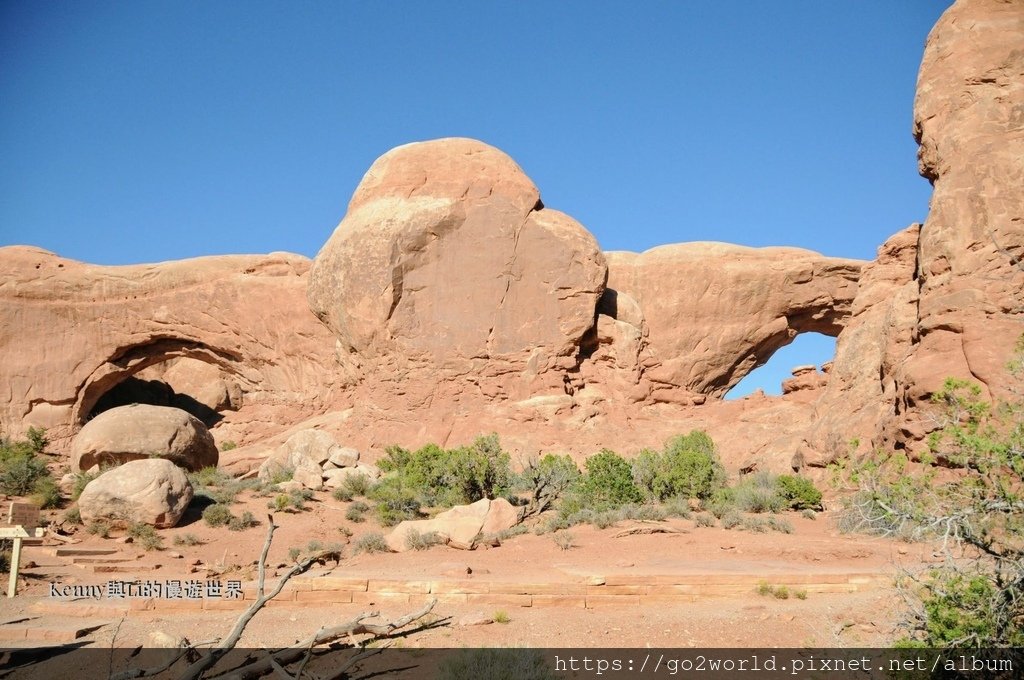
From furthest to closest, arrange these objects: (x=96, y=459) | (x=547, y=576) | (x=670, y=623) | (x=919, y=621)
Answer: (x=96, y=459), (x=547, y=576), (x=670, y=623), (x=919, y=621)

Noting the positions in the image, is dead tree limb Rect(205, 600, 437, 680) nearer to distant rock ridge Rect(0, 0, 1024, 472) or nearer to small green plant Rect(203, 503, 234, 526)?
small green plant Rect(203, 503, 234, 526)

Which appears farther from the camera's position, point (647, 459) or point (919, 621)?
point (647, 459)

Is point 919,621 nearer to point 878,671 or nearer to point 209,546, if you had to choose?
point 878,671

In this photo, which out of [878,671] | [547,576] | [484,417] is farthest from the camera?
[484,417]

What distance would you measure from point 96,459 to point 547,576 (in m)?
13.1

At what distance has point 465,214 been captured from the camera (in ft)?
78.6

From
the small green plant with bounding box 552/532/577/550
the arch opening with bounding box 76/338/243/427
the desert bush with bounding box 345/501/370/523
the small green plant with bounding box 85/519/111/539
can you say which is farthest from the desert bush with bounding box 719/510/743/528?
the arch opening with bounding box 76/338/243/427

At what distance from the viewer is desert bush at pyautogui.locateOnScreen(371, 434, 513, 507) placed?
17.7m

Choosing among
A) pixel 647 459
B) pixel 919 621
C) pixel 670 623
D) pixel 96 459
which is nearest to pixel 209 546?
pixel 96 459

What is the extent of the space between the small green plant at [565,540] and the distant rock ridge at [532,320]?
271 inches

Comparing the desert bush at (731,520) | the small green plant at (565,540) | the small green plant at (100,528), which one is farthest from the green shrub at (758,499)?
the small green plant at (100,528)

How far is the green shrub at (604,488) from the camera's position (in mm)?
16219

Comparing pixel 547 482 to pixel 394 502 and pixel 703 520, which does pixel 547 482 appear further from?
pixel 703 520

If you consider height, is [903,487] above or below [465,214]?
below
